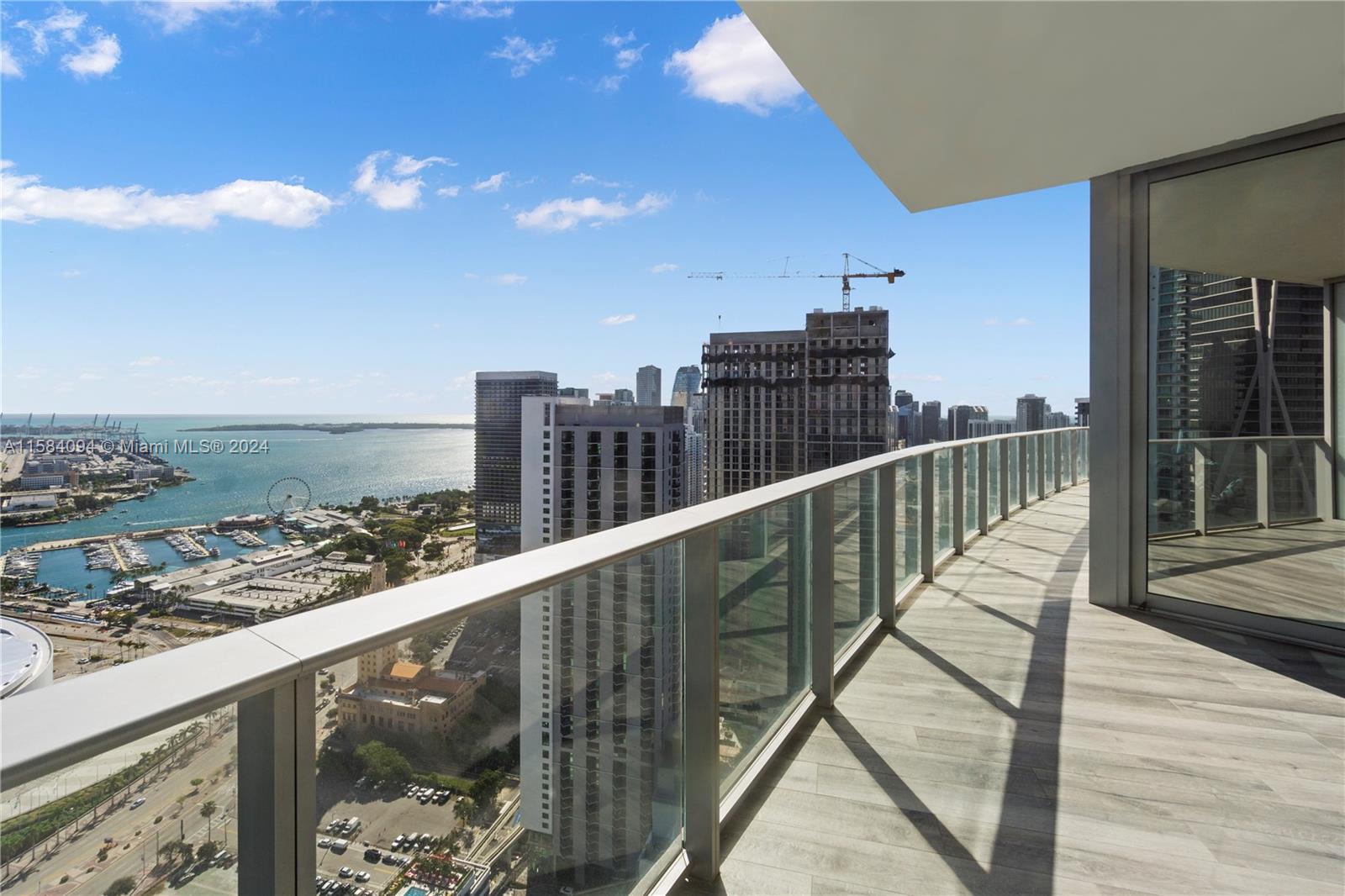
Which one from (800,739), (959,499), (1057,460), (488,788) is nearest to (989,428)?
(1057,460)

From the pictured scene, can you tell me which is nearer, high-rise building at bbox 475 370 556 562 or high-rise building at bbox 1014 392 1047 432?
high-rise building at bbox 1014 392 1047 432

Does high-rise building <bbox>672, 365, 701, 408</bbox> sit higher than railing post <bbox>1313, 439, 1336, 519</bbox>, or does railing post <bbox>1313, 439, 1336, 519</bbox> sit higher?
high-rise building <bbox>672, 365, 701, 408</bbox>

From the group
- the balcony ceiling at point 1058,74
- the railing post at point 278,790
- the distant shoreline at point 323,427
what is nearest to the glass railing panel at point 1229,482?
the balcony ceiling at point 1058,74

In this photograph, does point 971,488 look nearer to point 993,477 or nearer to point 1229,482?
point 993,477

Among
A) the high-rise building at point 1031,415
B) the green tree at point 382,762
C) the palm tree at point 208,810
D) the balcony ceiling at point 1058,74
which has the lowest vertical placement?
the green tree at point 382,762

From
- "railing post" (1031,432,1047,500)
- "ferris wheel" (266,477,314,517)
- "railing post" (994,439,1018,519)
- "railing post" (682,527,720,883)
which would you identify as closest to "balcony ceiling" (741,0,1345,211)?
"railing post" (682,527,720,883)

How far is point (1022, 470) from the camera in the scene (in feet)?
28.3

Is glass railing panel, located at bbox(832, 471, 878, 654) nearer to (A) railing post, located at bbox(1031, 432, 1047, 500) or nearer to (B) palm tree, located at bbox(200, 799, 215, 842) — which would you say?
(B) palm tree, located at bbox(200, 799, 215, 842)

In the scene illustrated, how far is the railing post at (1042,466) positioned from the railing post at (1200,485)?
4.78 metres

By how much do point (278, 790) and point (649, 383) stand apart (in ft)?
172

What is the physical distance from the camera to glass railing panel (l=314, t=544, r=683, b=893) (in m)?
0.88

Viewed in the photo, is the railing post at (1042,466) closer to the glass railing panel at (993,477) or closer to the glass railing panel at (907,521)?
the glass railing panel at (993,477)

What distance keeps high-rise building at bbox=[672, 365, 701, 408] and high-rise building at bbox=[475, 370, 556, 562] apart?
1496 cm

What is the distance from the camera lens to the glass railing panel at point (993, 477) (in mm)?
7180
